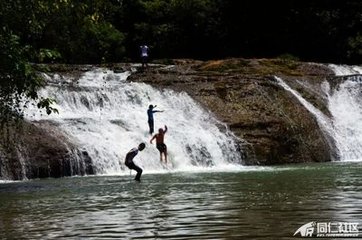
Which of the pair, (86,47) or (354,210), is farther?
(86,47)

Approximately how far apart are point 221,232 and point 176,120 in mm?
20300

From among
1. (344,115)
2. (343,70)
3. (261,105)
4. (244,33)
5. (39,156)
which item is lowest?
(39,156)

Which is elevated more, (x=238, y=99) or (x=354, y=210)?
(x=238, y=99)

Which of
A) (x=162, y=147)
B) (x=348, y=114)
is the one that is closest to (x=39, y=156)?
(x=162, y=147)

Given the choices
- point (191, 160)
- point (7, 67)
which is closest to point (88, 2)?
point (7, 67)

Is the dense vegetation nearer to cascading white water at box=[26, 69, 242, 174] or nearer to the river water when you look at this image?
cascading white water at box=[26, 69, 242, 174]

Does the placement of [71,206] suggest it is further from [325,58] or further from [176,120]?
[325,58]

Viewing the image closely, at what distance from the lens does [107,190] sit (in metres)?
16.6

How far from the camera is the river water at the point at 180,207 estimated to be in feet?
32.2

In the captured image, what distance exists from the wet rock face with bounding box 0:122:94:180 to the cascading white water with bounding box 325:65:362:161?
37.1 feet

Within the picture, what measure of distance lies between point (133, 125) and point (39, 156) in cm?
565

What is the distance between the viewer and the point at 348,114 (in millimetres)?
33250

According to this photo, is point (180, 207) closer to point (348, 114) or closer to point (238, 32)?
point (348, 114)

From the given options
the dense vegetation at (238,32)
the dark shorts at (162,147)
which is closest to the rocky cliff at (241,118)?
the dark shorts at (162,147)
